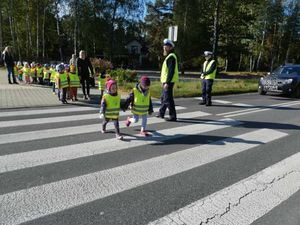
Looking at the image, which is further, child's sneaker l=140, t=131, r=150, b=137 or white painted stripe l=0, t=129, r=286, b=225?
child's sneaker l=140, t=131, r=150, b=137

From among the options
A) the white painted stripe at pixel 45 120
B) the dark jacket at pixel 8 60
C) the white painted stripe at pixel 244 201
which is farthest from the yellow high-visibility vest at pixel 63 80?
→ the white painted stripe at pixel 244 201

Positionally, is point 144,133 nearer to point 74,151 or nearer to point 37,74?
point 74,151

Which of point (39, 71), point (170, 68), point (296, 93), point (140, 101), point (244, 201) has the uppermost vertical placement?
point (170, 68)

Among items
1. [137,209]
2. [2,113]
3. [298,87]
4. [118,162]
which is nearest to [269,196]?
[137,209]

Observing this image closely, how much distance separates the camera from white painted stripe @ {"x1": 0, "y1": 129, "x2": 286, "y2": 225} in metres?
3.59

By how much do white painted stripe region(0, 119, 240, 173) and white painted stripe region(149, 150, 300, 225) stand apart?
2299 millimetres

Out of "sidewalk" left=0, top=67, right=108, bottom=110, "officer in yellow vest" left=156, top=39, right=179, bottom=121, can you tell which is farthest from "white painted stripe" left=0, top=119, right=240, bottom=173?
"sidewalk" left=0, top=67, right=108, bottom=110

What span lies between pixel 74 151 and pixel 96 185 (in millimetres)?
1547

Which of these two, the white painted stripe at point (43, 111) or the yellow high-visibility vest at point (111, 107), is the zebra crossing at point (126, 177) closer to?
the yellow high-visibility vest at point (111, 107)

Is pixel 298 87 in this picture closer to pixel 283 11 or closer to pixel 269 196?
pixel 269 196

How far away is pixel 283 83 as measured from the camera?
16141 mm

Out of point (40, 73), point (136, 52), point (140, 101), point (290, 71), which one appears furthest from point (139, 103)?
point (136, 52)

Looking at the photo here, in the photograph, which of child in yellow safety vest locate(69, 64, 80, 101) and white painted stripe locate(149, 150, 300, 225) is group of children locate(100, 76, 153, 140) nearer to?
white painted stripe locate(149, 150, 300, 225)

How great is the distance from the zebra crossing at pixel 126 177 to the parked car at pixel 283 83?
29.8 ft
